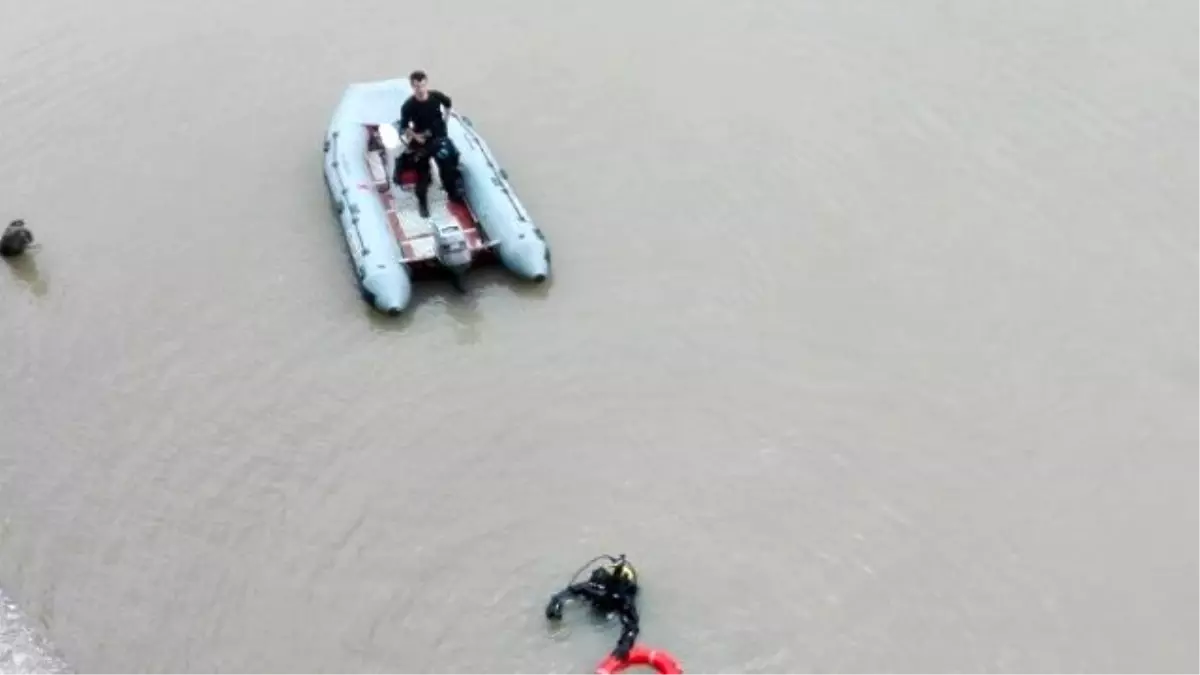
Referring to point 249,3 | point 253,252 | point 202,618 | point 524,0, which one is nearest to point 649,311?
point 253,252

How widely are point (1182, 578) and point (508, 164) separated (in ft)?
22.6

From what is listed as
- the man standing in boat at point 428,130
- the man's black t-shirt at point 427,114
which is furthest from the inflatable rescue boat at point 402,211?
the man's black t-shirt at point 427,114

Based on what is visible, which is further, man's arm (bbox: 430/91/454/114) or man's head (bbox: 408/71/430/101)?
man's arm (bbox: 430/91/454/114)

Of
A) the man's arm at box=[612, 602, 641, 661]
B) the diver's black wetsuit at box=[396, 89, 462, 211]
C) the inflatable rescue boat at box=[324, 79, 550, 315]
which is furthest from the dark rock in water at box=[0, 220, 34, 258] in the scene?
the man's arm at box=[612, 602, 641, 661]

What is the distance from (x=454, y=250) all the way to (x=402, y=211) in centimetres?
112

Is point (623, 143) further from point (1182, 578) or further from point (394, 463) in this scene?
point (1182, 578)

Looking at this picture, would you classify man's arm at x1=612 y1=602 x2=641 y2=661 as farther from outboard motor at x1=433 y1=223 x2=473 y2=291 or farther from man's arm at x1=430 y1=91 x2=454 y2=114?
man's arm at x1=430 y1=91 x2=454 y2=114

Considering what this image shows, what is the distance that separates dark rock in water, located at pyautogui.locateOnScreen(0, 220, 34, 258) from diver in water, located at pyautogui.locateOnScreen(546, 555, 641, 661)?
238 inches

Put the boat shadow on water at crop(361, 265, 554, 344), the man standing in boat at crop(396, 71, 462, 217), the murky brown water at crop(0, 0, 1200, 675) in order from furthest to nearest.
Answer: the man standing in boat at crop(396, 71, 462, 217) < the boat shadow on water at crop(361, 265, 554, 344) < the murky brown water at crop(0, 0, 1200, 675)

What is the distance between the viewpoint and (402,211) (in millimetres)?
12273

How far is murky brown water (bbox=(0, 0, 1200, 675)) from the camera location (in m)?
9.15

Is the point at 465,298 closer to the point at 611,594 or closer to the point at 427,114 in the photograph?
the point at 427,114

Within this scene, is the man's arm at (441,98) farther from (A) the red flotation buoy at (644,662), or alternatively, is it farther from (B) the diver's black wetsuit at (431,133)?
(A) the red flotation buoy at (644,662)

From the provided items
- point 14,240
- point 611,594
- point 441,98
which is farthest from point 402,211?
point 611,594
